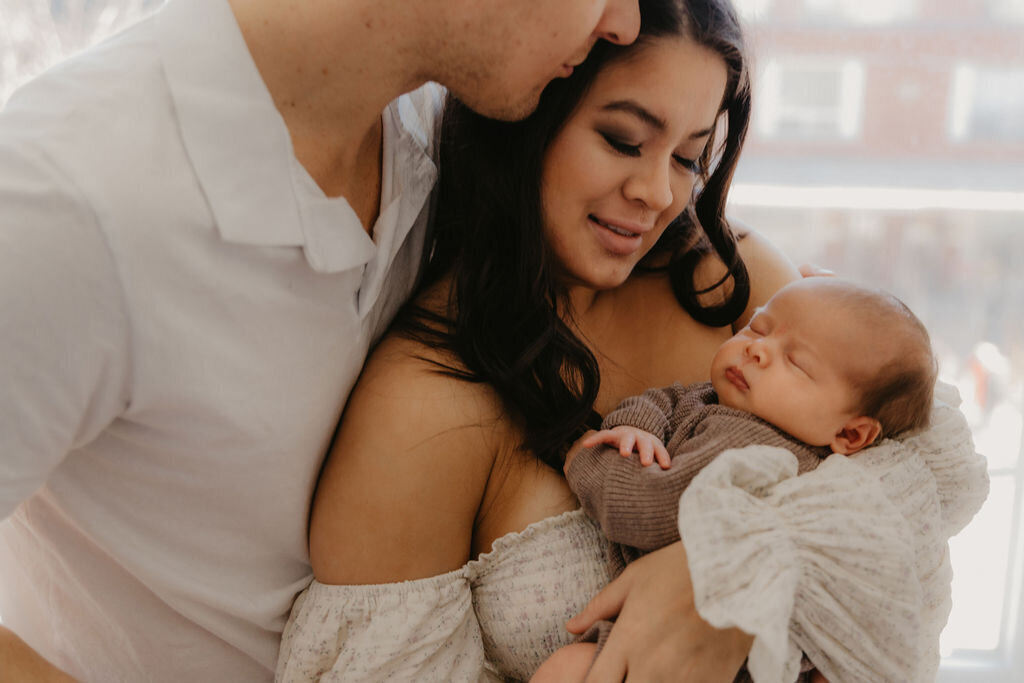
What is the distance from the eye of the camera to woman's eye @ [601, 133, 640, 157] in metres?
1.31

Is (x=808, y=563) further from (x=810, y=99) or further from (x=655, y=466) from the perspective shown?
(x=810, y=99)

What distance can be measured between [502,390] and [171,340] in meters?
0.51

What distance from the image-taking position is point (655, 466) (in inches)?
45.2

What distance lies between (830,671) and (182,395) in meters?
0.90

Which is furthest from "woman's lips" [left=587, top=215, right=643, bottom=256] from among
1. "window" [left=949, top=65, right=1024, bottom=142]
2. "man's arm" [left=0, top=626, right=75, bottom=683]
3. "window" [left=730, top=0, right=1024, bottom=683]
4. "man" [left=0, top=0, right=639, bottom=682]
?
"window" [left=949, top=65, right=1024, bottom=142]

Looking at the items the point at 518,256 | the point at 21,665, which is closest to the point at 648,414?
the point at 518,256

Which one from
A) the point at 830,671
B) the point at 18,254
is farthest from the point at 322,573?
the point at 830,671

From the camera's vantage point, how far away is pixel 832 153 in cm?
216

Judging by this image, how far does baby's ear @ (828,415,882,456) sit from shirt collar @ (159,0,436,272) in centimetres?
77

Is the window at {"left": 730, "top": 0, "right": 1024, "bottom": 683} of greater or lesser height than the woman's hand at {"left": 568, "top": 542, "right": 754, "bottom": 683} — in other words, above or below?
above

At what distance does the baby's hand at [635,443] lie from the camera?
1156 mm

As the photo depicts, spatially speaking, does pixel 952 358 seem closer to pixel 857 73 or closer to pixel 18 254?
pixel 857 73

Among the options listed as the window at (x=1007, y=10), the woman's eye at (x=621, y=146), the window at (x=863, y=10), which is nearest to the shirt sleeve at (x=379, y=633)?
the woman's eye at (x=621, y=146)

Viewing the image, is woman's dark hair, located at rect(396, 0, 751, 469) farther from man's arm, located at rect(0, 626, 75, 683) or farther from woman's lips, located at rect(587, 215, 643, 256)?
man's arm, located at rect(0, 626, 75, 683)
